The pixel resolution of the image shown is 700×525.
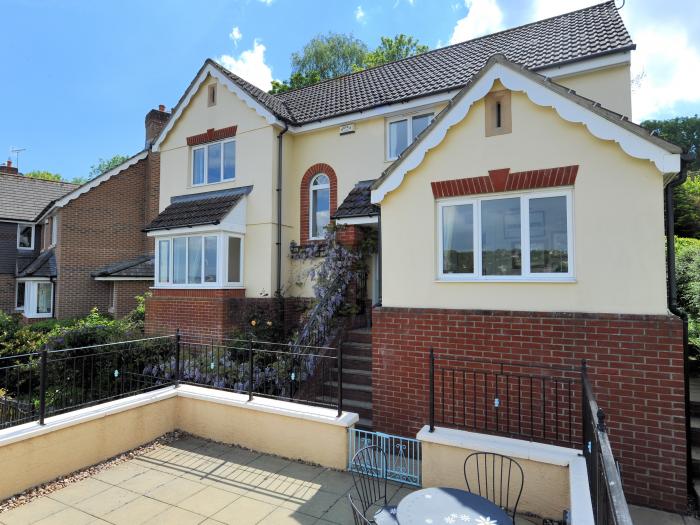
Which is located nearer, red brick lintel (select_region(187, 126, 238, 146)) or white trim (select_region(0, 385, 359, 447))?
white trim (select_region(0, 385, 359, 447))

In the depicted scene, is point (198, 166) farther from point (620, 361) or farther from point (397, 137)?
point (620, 361)

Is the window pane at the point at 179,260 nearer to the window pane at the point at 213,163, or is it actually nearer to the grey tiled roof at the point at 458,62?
the window pane at the point at 213,163

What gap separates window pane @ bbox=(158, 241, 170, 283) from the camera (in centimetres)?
1138

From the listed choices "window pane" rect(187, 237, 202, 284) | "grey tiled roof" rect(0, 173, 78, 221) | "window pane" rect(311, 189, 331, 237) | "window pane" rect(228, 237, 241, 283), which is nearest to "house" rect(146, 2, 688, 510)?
"window pane" rect(311, 189, 331, 237)

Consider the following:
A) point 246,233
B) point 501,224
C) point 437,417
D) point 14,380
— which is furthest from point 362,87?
point 14,380

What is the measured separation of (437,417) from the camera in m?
5.65

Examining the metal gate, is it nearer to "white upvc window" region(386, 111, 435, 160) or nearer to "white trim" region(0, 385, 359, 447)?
"white trim" region(0, 385, 359, 447)

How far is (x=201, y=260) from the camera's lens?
10.7m

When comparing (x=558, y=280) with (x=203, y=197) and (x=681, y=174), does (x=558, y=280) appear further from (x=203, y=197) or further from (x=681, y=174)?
(x=203, y=197)

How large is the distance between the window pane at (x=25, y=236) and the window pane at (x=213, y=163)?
556 inches

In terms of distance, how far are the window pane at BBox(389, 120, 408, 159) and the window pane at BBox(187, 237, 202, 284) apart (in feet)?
18.7

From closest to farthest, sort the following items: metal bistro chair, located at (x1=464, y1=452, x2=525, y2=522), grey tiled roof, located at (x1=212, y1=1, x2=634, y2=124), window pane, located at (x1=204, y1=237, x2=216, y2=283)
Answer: metal bistro chair, located at (x1=464, y1=452, x2=525, y2=522)
grey tiled roof, located at (x1=212, y1=1, x2=634, y2=124)
window pane, located at (x1=204, y1=237, x2=216, y2=283)

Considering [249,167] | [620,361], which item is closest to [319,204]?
[249,167]

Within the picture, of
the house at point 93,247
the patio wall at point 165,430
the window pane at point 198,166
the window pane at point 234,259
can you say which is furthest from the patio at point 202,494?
the house at point 93,247
